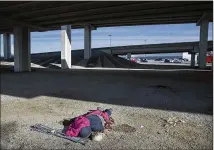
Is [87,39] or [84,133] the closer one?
[84,133]

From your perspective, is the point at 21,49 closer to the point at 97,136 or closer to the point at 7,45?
the point at 97,136

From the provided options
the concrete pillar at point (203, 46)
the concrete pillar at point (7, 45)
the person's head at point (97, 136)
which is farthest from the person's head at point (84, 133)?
the concrete pillar at point (7, 45)

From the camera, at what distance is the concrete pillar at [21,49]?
2533 centimetres

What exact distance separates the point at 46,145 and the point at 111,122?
2.16m

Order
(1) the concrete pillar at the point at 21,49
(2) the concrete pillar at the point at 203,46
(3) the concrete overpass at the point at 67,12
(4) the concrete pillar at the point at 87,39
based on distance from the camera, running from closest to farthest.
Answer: (3) the concrete overpass at the point at 67,12 < (1) the concrete pillar at the point at 21,49 < (2) the concrete pillar at the point at 203,46 < (4) the concrete pillar at the point at 87,39

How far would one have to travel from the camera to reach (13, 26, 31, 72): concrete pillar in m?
25.3

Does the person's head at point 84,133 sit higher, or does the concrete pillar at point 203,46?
the concrete pillar at point 203,46

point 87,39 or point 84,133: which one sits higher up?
point 87,39

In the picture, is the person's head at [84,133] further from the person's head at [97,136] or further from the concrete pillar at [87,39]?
the concrete pillar at [87,39]

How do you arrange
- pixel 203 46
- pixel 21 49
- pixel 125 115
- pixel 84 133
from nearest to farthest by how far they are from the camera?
pixel 84 133
pixel 125 115
pixel 21 49
pixel 203 46

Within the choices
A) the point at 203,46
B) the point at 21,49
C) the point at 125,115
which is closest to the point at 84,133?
the point at 125,115

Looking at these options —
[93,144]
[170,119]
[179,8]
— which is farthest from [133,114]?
[179,8]

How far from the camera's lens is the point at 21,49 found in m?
25.6

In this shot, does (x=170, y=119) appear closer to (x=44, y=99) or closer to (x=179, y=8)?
(x=44, y=99)
